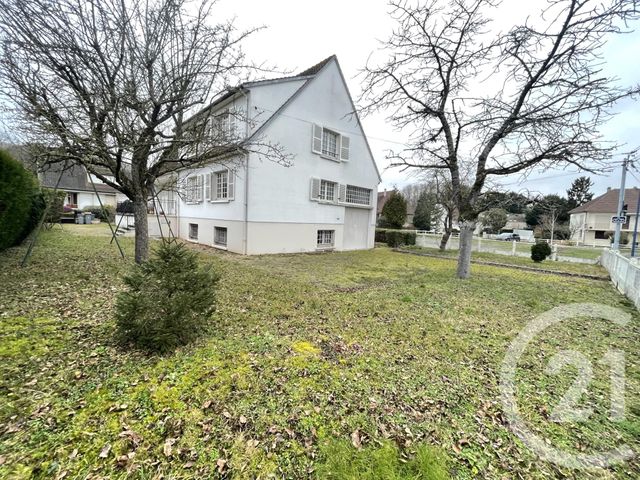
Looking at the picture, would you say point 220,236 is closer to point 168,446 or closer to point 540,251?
point 168,446

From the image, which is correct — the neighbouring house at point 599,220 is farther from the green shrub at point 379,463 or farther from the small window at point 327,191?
the green shrub at point 379,463

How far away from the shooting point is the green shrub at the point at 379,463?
1903 millimetres

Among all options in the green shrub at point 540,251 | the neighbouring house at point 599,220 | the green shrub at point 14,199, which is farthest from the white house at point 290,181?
the neighbouring house at point 599,220

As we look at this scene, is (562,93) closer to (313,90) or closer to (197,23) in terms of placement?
(197,23)

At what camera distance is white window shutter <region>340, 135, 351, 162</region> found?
15428 millimetres

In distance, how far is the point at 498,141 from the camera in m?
7.45

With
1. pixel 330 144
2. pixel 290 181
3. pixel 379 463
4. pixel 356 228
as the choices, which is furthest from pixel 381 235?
pixel 379 463

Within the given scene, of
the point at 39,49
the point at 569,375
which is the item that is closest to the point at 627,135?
the point at 569,375

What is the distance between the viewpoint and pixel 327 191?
595 inches

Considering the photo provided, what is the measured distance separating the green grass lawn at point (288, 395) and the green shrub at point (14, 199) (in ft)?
8.30

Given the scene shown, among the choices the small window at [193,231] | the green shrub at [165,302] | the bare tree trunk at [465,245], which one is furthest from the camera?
the small window at [193,231]

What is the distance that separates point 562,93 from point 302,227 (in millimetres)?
10165

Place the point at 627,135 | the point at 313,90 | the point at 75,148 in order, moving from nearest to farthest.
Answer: the point at 75,148 → the point at 627,135 → the point at 313,90

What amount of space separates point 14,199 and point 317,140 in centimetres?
1101
